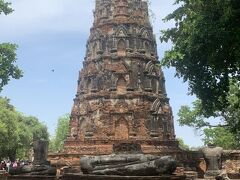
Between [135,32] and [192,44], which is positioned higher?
[135,32]

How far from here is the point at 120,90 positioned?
971 inches

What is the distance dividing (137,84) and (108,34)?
14.7ft

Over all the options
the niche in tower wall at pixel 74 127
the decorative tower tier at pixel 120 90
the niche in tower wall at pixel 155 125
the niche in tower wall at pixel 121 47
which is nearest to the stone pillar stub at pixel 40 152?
the decorative tower tier at pixel 120 90

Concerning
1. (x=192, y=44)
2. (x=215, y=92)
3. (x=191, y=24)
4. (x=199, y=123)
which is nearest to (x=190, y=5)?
(x=191, y=24)

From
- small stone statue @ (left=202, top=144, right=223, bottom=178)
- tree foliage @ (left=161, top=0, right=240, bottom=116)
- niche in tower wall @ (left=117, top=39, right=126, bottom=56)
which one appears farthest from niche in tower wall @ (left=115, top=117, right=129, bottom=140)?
small stone statue @ (left=202, top=144, right=223, bottom=178)

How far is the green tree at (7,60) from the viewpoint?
1533 cm

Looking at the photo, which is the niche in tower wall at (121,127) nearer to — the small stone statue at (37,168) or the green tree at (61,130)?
the small stone statue at (37,168)

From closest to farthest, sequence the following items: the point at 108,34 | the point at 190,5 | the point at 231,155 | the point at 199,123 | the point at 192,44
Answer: the point at 192,44, the point at 190,5, the point at 231,155, the point at 108,34, the point at 199,123

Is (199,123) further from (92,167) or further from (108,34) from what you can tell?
(92,167)

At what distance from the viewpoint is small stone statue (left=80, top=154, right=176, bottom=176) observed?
935cm

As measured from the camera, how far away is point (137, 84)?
81.5 ft

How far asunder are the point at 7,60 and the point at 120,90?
34.2 ft

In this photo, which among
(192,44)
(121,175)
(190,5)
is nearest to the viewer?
(121,175)

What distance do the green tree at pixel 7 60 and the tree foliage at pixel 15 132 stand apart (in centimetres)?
373
